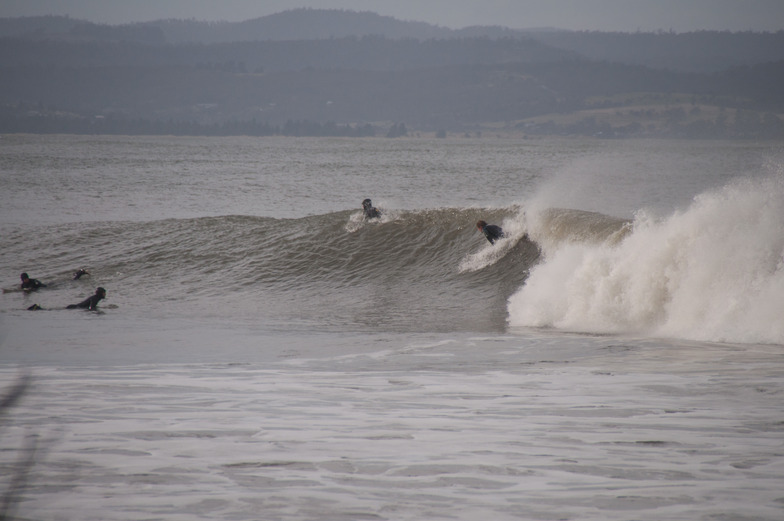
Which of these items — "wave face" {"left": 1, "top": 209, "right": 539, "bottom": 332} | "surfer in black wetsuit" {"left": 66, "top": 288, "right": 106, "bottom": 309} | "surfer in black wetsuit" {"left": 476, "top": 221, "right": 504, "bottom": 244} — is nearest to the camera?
"wave face" {"left": 1, "top": 209, "right": 539, "bottom": 332}

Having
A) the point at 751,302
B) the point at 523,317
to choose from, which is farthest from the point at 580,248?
the point at 751,302

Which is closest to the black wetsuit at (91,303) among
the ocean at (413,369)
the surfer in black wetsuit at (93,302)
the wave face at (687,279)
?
the surfer in black wetsuit at (93,302)

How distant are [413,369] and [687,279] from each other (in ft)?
15.4

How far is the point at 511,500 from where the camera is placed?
13.9 feet

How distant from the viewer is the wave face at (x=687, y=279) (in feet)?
31.8

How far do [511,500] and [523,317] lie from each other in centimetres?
817

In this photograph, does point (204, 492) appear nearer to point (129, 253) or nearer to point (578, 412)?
point (578, 412)

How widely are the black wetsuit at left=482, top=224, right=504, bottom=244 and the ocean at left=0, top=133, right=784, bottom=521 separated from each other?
365 millimetres

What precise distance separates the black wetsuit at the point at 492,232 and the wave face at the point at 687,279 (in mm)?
3680

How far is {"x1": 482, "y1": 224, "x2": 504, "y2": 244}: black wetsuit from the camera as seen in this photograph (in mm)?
17016

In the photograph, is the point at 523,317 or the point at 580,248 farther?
the point at 580,248

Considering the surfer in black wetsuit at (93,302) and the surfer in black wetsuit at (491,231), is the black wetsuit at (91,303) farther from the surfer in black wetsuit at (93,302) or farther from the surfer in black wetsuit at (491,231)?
the surfer in black wetsuit at (491,231)

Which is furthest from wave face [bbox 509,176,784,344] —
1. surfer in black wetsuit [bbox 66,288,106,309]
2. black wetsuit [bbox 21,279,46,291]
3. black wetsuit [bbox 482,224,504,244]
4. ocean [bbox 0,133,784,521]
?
black wetsuit [bbox 21,279,46,291]

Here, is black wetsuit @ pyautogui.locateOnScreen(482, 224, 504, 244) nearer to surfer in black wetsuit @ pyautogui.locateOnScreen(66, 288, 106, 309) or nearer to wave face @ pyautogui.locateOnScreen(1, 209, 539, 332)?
wave face @ pyautogui.locateOnScreen(1, 209, 539, 332)
